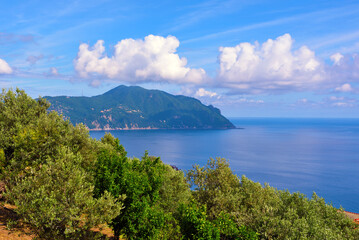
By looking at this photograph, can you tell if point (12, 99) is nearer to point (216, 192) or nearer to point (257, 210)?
point (216, 192)

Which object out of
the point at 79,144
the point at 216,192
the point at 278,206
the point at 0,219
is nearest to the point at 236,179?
the point at 216,192

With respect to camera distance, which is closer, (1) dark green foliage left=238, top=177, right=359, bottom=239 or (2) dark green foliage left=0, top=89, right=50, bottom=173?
(1) dark green foliage left=238, top=177, right=359, bottom=239

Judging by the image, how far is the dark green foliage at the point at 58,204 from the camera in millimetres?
25478

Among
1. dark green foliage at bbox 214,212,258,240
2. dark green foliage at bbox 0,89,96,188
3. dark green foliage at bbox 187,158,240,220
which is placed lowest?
dark green foliage at bbox 214,212,258,240

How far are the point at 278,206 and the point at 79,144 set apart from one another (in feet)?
114

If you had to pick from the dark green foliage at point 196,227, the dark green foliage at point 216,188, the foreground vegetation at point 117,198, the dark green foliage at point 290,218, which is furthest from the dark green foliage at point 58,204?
the dark green foliage at point 290,218

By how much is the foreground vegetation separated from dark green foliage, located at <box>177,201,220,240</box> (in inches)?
4.9

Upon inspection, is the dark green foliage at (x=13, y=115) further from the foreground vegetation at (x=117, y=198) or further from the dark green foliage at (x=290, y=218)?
the dark green foliage at (x=290, y=218)

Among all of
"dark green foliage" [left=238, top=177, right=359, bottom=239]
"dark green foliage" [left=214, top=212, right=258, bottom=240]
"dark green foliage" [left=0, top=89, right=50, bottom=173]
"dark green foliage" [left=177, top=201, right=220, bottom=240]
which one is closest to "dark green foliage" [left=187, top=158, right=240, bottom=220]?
"dark green foliage" [left=238, top=177, right=359, bottom=239]

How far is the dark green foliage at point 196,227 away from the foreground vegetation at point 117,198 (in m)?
0.13

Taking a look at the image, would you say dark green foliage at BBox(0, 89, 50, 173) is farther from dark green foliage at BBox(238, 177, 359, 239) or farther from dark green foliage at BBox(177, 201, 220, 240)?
dark green foliage at BBox(238, 177, 359, 239)

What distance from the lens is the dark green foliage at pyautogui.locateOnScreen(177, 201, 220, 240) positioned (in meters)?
30.3

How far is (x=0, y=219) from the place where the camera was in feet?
110

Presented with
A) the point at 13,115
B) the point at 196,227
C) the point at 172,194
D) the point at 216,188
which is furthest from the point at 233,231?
the point at 13,115
